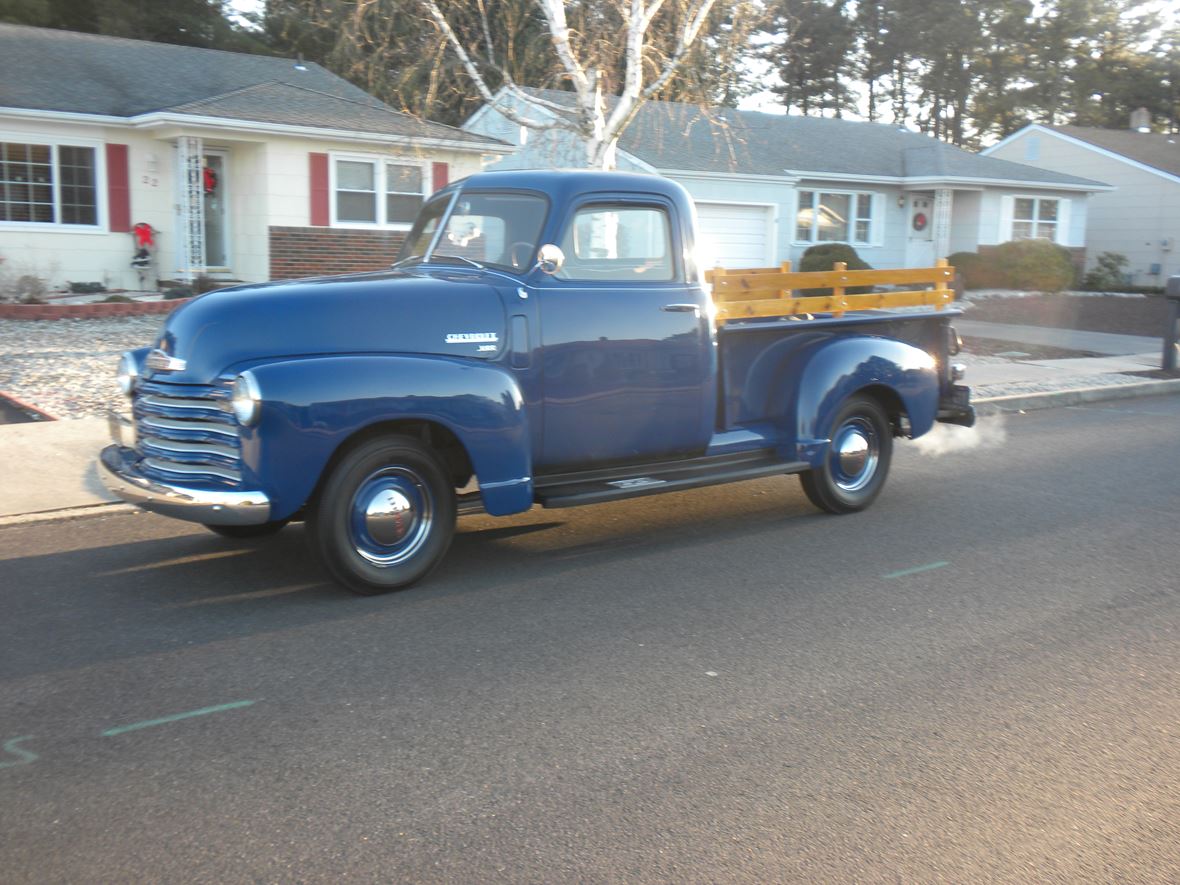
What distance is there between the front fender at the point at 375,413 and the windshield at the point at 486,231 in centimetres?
84

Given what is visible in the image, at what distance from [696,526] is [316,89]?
17.2 metres

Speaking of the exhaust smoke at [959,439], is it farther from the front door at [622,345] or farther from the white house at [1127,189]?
the white house at [1127,189]

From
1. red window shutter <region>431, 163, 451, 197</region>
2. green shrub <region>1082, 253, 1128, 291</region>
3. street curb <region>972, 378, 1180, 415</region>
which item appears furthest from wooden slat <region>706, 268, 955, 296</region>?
green shrub <region>1082, 253, 1128, 291</region>

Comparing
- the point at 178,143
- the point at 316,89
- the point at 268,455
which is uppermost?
the point at 316,89

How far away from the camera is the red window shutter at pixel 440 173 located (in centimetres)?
2042

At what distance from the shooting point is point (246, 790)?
3.68 meters

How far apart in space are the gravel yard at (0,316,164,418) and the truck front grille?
326 cm

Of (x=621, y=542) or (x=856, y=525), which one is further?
(x=856, y=525)

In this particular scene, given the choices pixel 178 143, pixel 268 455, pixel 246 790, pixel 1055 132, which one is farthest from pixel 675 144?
pixel 246 790

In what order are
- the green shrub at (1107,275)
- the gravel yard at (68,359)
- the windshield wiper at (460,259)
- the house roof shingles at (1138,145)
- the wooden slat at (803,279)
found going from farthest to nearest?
the house roof shingles at (1138,145), the green shrub at (1107,275), the gravel yard at (68,359), the wooden slat at (803,279), the windshield wiper at (460,259)

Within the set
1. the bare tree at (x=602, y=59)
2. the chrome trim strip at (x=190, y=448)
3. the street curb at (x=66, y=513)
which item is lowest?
the street curb at (x=66, y=513)

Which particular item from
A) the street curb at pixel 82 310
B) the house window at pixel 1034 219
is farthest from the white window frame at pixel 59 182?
the house window at pixel 1034 219

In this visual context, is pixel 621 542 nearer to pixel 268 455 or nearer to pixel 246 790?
pixel 268 455

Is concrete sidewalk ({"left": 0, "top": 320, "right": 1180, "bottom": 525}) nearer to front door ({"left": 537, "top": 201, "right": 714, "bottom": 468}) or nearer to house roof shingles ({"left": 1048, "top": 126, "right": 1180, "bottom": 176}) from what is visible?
front door ({"left": 537, "top": 201, "right": 714, "bottom": 468})
